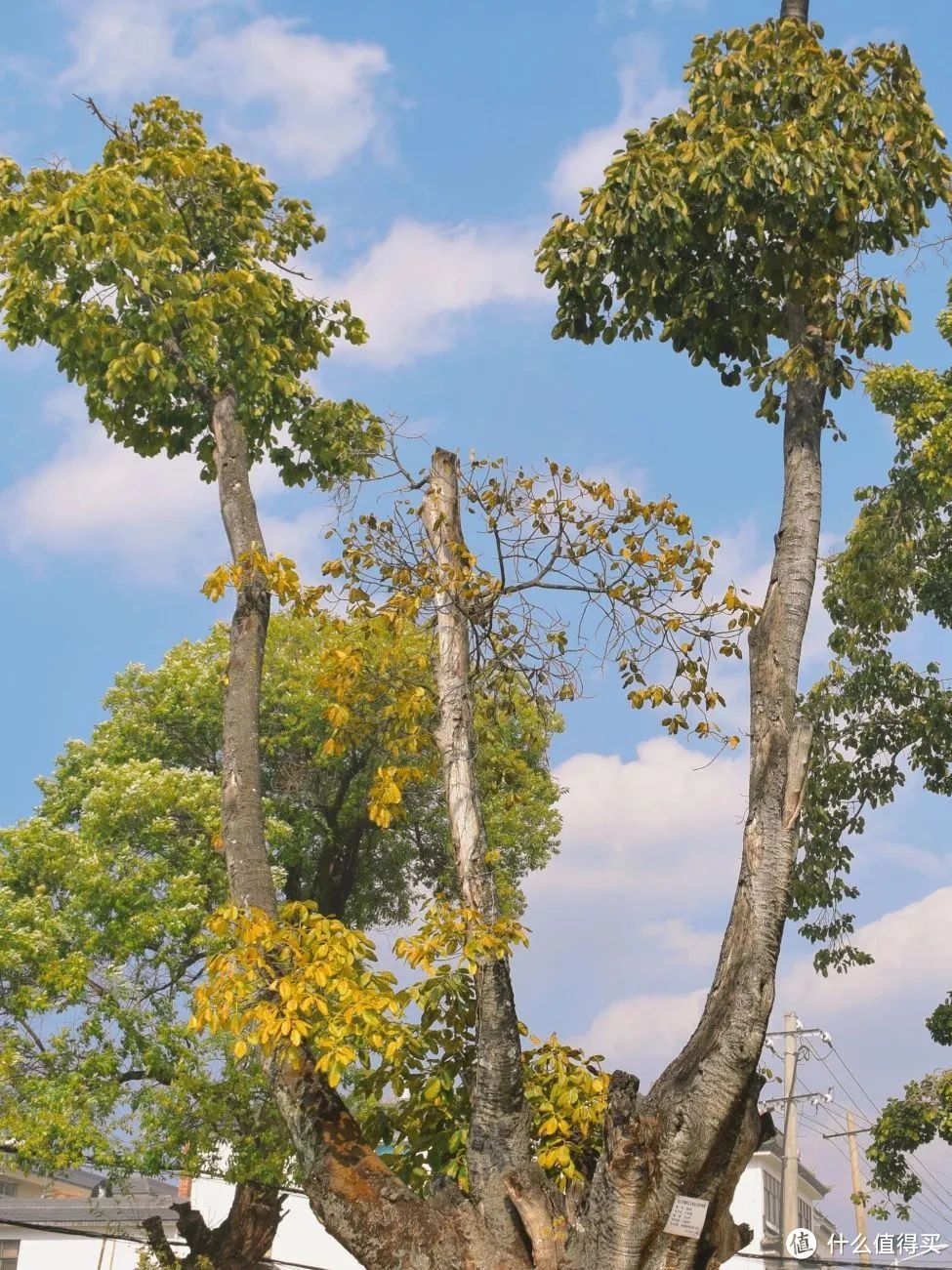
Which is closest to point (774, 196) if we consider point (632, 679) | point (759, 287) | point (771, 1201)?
point (759, 287)

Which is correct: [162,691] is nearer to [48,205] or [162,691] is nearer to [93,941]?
[93,941]

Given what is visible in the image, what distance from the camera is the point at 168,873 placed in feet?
81.5

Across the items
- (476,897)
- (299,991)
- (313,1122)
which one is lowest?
(313,1122)

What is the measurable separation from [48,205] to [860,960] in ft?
48.4

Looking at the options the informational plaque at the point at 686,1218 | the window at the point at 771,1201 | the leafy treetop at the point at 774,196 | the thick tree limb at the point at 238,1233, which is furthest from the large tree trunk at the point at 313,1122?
the window at the point at 771,1201

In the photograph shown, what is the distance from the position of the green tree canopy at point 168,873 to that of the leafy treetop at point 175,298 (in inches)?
138

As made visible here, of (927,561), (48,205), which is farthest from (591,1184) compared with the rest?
(927,561)

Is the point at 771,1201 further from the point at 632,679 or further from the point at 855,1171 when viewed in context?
the point at 632,679

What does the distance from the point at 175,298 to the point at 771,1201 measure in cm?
4265

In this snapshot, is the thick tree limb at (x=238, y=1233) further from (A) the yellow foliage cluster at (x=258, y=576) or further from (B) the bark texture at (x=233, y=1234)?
(A) the yellow foliage cluster at (x=258, y=576)

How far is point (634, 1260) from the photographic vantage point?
9.27 m

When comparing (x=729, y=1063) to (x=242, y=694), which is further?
(x=242, y=694)

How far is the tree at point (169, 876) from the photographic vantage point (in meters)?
21.9

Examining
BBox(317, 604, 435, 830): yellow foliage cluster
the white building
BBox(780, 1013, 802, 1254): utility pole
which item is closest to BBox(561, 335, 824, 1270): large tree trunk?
BBox(317, 604, 435, 830): yellow foliage cluster
